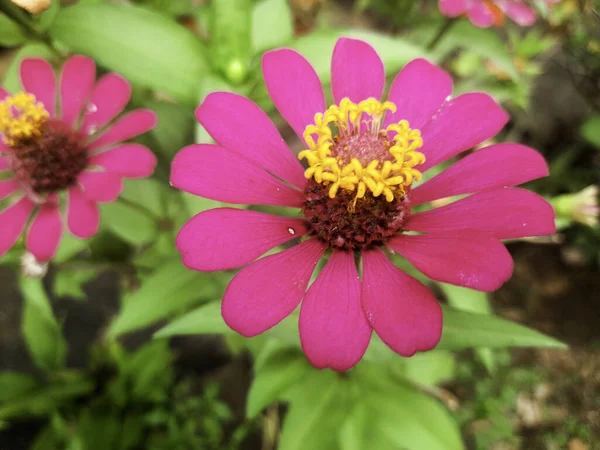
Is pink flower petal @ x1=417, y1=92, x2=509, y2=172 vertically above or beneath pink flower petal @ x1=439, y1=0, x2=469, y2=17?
beneath

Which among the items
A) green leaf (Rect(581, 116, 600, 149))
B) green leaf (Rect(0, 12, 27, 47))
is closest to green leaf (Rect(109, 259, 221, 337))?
green leaf (Rect(0, 12, 27, 47))

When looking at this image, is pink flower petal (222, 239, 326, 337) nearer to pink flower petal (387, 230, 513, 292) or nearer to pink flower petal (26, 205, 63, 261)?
pink flower petal (387, 230, 513, 292)

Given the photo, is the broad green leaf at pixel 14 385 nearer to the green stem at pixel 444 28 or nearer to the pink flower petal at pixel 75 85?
the pink flower petal at pixel 75 85

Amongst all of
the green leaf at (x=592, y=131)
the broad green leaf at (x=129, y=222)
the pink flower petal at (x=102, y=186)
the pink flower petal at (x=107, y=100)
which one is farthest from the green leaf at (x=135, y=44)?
the green leaf at (x=592, y=131)

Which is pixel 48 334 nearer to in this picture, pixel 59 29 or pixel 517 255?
pixel 59 29

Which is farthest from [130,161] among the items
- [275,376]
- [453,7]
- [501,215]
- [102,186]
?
[453,7]

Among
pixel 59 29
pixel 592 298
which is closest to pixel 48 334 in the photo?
pixel 59 29

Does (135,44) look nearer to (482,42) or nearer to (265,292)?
(265,292)
